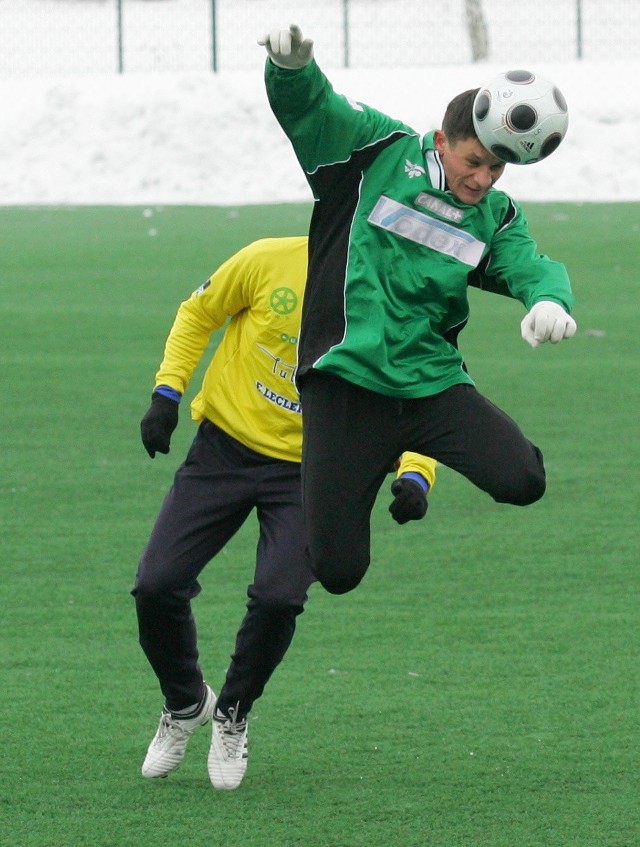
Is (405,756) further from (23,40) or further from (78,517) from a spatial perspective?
(23,40)

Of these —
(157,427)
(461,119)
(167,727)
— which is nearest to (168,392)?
(157,427)

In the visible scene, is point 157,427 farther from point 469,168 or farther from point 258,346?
point 469,168

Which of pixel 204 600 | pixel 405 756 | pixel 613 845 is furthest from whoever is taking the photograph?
pixel 204 600

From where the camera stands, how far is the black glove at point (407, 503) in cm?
450

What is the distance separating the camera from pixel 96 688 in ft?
17.9

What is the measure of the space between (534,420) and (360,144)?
5.52 m

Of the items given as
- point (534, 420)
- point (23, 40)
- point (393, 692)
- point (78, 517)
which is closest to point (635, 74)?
point (23, 40)

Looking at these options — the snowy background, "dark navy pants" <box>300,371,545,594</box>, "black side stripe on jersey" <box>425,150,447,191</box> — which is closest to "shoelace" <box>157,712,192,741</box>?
"dark navy pants" <box>300,371,545,594</box>

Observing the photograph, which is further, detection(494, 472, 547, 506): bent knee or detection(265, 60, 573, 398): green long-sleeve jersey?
detection(494, 472, 547, 506): bent knee

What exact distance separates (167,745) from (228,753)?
19cm

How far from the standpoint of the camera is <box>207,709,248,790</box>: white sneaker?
469 cm

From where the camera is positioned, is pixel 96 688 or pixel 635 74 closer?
pixel 96 688

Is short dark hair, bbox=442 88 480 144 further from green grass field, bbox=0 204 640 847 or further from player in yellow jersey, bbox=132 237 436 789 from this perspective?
green grass field, bbox=0 204 640 847

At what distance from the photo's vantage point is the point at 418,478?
4629mm
